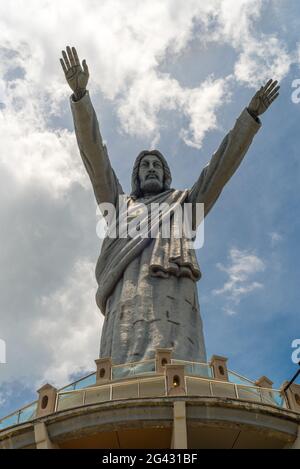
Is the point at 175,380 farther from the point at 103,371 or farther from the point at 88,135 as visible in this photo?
the point at 88,135

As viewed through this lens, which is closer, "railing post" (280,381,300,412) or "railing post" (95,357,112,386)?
"railing post" (280,381,300,412)

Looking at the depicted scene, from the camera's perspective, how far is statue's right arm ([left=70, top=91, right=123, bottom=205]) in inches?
774

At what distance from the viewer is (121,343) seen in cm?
1633

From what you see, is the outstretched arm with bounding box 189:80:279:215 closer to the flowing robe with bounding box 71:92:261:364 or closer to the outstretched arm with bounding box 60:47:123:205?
the flowing robe with bounding box 71:92:261:364

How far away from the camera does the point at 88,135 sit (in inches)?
791

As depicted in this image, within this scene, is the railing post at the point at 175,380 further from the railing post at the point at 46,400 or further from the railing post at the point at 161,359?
the railing post at the point at 46,400

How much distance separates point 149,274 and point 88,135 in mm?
4844

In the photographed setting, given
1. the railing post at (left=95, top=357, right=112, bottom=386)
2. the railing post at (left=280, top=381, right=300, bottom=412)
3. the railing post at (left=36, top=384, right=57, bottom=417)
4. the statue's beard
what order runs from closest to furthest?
the railing post at (left=36, top=384, right=57, bottom=417) < the railing post at (left=280, top=381, right=300, bottom=412) < the railing post at (left=95, top=357, right=112, bottom=386) < the statue's beard

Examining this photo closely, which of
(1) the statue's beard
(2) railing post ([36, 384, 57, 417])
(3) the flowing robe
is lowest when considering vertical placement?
(2) railing post ([36, 384, 57, 417])

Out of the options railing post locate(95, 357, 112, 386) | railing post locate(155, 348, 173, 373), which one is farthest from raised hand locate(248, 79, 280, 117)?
railing post locate(95, 357, 112, 386)

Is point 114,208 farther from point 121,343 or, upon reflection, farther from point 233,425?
point 233,425

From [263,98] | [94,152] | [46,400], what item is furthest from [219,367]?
[263,98]

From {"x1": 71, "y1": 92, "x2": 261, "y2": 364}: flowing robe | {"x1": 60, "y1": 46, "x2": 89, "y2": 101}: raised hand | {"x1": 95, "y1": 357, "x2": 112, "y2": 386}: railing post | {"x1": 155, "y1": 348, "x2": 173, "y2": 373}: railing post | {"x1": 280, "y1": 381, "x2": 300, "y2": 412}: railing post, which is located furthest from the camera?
{"x1": 60, "y1": 46, "x2": 89, "y2": 101}: raised hand
